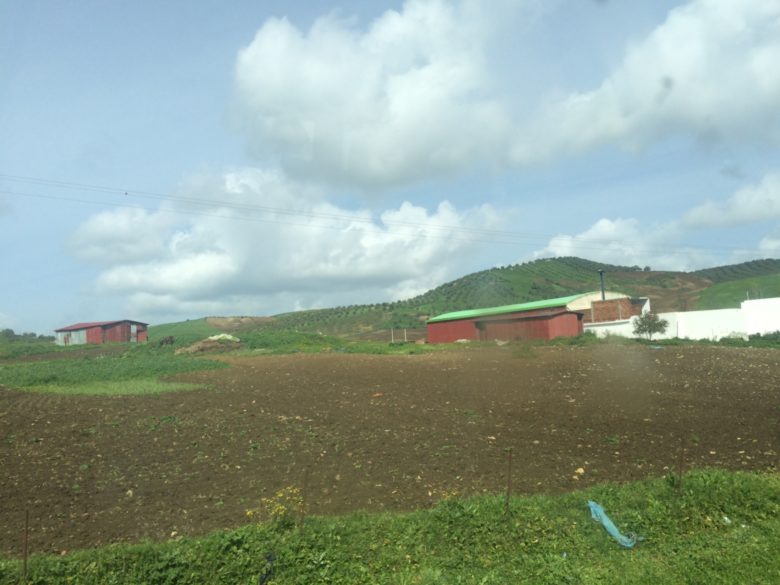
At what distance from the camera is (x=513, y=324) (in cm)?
4738

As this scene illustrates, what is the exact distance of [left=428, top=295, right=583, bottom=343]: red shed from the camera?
4438 cm

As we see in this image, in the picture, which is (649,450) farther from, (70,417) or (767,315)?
(767,315)

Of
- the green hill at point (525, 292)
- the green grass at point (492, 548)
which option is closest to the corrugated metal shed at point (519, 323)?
the green hill at point (525, 292)

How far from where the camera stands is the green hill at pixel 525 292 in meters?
80.9

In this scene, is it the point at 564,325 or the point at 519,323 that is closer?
the point at 564,325

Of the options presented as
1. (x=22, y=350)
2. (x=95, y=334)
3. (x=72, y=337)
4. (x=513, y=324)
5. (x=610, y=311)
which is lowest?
(x=513, y=324)

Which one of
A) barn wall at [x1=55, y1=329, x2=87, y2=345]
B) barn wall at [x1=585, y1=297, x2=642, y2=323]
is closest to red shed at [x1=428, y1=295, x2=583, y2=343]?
barn wall at [x1=585, y1=297, x2=642, y2=323]

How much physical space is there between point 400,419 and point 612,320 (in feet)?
142

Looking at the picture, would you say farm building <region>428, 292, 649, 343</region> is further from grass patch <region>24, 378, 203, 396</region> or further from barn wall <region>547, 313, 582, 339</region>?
grass patch <region>24, 378, 203, 396</region>

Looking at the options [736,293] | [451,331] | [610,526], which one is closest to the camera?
[610,526]

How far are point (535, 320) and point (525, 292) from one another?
5292cm

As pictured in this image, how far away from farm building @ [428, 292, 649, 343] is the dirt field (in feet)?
80.3

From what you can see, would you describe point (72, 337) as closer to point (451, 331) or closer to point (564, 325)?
point (451, 331)

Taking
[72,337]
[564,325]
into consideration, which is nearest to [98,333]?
[72,337]
